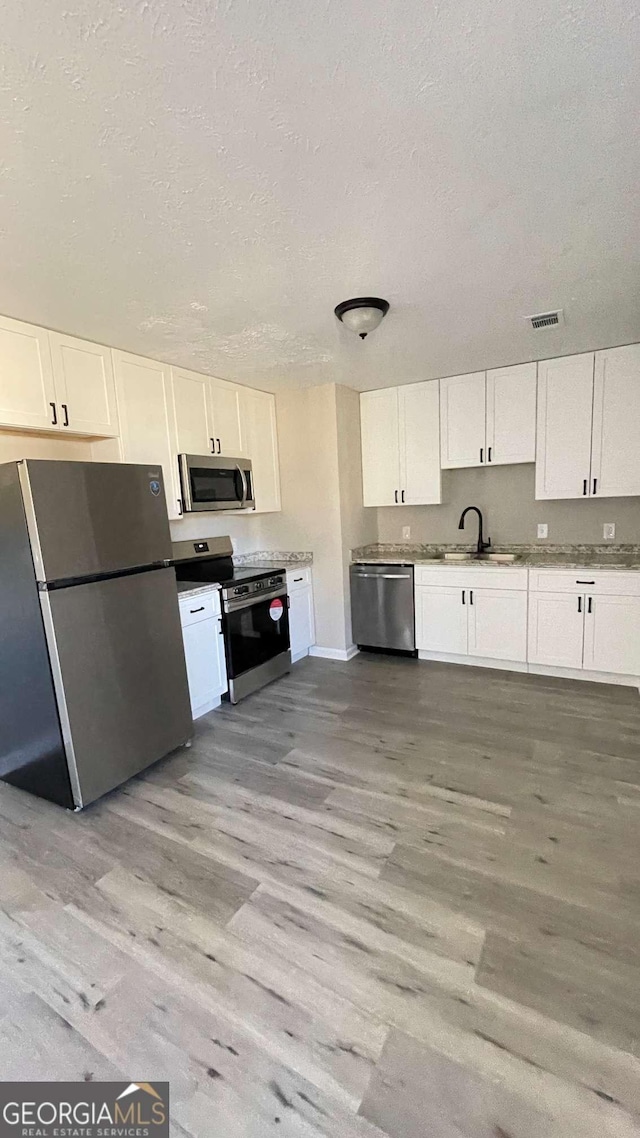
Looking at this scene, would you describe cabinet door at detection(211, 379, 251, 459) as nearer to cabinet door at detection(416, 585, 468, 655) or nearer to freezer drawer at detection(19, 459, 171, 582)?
freezer drawer at detection(19, 459, 171, 582)

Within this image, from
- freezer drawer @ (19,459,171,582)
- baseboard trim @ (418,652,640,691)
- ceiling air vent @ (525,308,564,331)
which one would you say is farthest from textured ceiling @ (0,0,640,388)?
baseboard trim @ (418,652,640,691)

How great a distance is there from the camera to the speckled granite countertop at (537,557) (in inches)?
145

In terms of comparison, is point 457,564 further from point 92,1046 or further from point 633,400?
point 92,1046

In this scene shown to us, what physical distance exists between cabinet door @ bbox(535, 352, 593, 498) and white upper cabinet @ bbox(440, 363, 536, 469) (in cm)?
9

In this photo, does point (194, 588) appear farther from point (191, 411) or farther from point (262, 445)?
point (262, 445)

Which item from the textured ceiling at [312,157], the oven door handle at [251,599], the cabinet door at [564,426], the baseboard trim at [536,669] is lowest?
the baseboard trim at [536,669]

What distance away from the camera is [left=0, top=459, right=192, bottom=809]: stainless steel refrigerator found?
86.7 inches

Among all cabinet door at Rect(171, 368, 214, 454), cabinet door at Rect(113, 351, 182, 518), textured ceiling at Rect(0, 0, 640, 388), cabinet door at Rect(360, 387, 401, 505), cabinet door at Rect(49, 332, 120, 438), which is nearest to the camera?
textured ceiling at Rect(0, 0, 640, 388)

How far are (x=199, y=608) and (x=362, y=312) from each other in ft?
6.71

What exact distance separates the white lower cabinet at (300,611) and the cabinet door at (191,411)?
4.17 ft

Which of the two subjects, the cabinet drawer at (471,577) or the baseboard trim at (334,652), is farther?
the baseboard trim at (334,652)

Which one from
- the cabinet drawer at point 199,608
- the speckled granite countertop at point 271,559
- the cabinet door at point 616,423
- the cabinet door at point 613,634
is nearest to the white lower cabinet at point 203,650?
the cabinet drawer at point 199,608

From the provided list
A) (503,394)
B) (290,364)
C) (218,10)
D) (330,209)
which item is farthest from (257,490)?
(218,10)

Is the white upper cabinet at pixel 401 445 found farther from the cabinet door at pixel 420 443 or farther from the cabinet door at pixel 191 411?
the cabinet door at pixel 191 411
